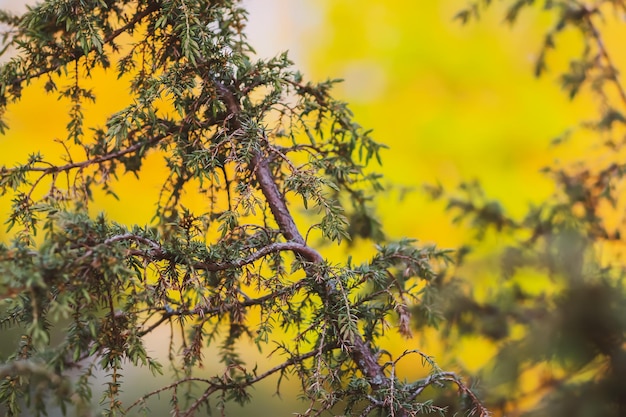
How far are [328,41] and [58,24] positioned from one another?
2101 millimetres

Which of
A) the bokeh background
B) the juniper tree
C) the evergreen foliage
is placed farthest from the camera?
the bokeh background

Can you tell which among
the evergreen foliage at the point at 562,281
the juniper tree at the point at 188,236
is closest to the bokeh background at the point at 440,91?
the evergreen foliage at the point at 562,281

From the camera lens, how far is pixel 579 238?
1.76 m

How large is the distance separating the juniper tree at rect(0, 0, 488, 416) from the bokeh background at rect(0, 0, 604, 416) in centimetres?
170

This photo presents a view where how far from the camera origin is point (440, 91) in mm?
2730

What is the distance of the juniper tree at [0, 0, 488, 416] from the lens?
0.65 m

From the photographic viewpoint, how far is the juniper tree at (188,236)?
65 centimetres

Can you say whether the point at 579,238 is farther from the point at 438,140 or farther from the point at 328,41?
the point at 328,41

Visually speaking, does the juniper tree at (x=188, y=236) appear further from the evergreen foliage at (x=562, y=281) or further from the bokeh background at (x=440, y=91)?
the bokeh background at (x=440, y=91)

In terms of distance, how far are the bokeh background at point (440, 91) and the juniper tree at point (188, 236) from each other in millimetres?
1704

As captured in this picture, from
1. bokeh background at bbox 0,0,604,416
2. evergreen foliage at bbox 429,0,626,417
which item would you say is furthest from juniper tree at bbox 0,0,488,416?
bokeh background at bbox 0,0,604,416

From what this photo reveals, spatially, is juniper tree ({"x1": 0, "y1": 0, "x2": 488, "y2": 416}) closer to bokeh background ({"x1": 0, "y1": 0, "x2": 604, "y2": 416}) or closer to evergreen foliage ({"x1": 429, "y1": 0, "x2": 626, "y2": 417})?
evergreen foliage ({"x1": 429, "y1": 0, "x2": 626, "y2": 417})

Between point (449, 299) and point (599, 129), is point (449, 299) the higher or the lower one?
the lower one

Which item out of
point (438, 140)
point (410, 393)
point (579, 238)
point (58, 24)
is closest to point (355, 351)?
point (410, 393)
